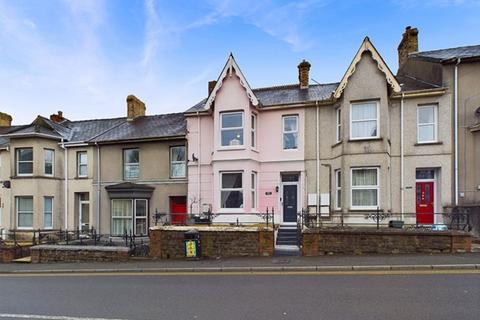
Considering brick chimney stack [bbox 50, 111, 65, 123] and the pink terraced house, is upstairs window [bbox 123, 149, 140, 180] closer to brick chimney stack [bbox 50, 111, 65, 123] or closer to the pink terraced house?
the pink terraced house

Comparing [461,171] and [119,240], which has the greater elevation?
[461,171]

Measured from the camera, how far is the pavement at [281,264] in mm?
9664

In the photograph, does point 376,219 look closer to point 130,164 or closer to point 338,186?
point 338,186

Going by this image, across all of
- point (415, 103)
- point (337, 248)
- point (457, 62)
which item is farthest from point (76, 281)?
point (457, 62)

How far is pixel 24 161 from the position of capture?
66.7 feet

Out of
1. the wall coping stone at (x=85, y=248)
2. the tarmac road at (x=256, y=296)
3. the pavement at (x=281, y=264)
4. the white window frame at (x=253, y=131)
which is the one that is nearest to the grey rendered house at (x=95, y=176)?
the white window frame at (x=253, y=131)

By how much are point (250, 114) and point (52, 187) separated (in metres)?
13.3

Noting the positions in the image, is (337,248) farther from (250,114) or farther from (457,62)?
(457,62)

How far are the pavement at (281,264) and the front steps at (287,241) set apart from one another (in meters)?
1.18

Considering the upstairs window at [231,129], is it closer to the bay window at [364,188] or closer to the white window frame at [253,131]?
the white window frame at [253,131]

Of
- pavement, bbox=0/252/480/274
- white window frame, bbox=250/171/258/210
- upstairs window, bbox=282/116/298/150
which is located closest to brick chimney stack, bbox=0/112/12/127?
pavement, bbox=0/252/480/274

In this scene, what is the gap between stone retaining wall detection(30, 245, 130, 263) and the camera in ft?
43.4

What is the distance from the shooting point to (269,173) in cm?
1736

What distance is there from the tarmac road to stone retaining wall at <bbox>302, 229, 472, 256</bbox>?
2.41 m
